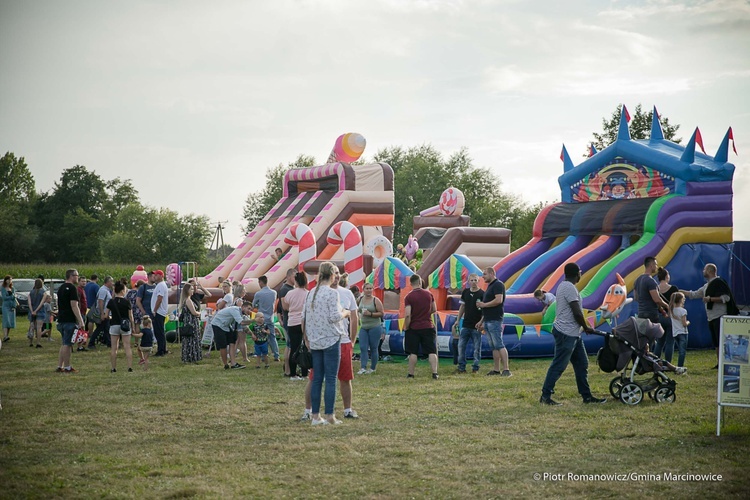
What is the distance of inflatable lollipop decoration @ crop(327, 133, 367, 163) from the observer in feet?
79.5

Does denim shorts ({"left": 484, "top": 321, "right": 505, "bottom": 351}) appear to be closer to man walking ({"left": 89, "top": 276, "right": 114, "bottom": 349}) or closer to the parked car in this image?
man walking ({"left": 89, "top": 276, "right": 114, "bottom": 349})

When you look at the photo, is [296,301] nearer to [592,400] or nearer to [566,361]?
[566,361]

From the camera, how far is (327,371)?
25.7 ft

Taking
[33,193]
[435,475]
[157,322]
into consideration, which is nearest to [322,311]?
[435,475]

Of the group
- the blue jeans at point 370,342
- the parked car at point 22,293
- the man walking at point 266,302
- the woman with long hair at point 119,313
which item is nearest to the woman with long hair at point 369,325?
the blue jeans at point 370,342

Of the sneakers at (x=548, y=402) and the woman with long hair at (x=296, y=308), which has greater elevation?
the woman with long hair at (x=296, y=308)

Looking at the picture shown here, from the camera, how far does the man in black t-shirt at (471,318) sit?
38.4 ft

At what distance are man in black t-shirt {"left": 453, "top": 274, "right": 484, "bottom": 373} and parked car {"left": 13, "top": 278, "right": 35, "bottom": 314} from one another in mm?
20107

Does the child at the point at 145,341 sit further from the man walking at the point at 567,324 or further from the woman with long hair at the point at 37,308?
the man walking at the point at 567,324

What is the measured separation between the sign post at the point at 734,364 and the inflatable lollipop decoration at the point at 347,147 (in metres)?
17.8

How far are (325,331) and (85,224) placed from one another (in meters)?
59.5

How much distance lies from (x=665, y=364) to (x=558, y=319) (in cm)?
150

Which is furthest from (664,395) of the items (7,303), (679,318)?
(7,303)

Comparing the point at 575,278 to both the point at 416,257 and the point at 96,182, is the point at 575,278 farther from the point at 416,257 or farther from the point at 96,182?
the point at 96,182
